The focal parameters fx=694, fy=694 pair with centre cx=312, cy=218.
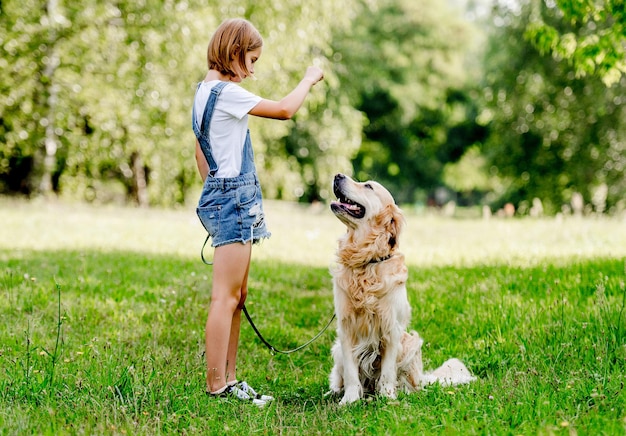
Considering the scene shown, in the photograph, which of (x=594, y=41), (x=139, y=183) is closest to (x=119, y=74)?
(x=139, y=183)

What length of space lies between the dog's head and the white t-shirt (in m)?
0.83

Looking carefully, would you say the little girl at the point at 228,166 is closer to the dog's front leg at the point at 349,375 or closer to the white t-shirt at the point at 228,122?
the white t-shirt at the point at 228,122

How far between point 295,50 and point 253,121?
8.63 feet

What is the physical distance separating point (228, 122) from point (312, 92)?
16266 millimetres

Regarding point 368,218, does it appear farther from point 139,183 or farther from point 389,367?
point 139,183

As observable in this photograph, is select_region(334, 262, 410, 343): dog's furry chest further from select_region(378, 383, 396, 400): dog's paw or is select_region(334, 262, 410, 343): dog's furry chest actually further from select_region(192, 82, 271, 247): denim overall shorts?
select_region(192, 82, 271, 247): denim overall shorts

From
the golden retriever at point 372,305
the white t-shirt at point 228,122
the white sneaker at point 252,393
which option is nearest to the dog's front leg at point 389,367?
the golden retriever at point 372,305

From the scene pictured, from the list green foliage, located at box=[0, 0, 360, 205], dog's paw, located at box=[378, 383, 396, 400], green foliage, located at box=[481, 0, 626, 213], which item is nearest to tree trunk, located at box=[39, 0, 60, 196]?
green foliage, located at box=[0, 0, 360, 205]

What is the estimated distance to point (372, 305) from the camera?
470cm

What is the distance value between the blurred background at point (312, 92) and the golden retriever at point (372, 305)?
12.7ft

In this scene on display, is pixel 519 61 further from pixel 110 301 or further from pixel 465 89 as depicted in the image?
pixel 110 301

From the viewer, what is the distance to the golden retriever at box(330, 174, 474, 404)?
4730mm

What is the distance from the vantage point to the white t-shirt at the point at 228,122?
13.9ft

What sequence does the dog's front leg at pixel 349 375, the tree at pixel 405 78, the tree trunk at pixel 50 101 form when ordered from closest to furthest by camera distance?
1. the dog's front leg at pixel 349 375
2. the tree trunk at pixel 50 101
3. the tree at pixel 405 78
